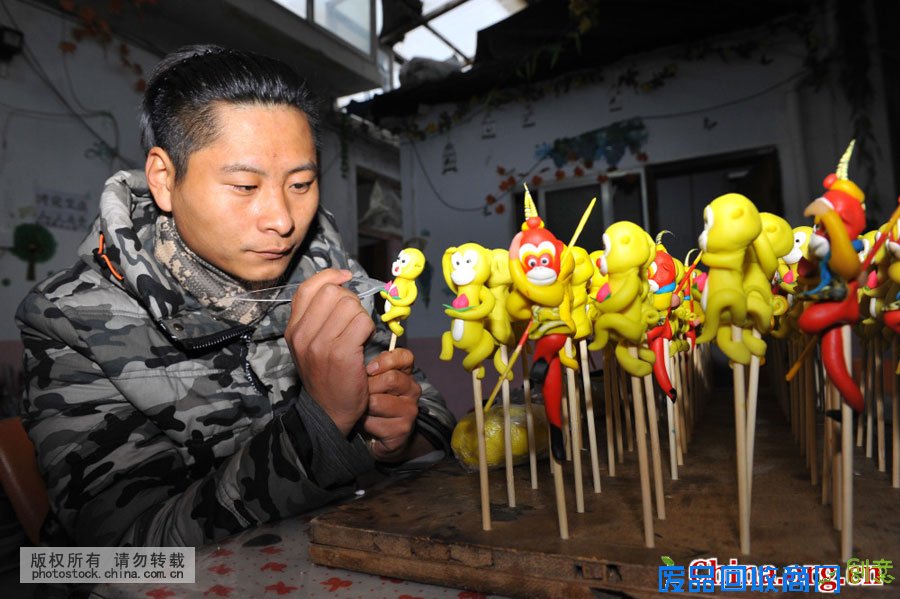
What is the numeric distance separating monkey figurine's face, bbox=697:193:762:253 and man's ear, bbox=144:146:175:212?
1020 millimetres

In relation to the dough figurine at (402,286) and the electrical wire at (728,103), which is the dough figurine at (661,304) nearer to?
the dough figurine at (402,286)

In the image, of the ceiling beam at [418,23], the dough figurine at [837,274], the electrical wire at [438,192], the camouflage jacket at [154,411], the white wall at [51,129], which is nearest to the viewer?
the dough figurine at [837,274]

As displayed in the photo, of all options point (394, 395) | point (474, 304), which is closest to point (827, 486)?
point (474, 304)

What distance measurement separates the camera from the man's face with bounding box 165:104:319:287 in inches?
43.6

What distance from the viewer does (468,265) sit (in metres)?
0.95

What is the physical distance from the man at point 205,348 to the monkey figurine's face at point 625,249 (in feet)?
1.39

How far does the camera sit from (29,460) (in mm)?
1283

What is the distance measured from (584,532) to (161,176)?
1.08m

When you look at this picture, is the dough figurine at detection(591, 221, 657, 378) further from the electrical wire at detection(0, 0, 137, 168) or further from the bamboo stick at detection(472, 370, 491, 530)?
the electrical wire at detection(0, 0, 137, 168)

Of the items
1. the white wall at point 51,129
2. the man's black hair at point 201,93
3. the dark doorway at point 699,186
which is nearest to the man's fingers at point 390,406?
the man's black hair at point 201,93

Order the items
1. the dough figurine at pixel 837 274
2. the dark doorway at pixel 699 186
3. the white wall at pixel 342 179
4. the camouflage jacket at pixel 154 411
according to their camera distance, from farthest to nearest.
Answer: the white wall at pixel 342 179 < the dark doorway at pixel 699 186 < the camouflage jacket at pixel 154 411 < the dough figurine at pixel 837 274

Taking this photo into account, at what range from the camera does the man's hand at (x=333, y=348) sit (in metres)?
0.99

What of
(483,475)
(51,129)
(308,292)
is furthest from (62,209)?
(483,475)

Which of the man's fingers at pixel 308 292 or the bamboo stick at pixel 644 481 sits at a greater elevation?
the man's fingers at pixel 308 292
